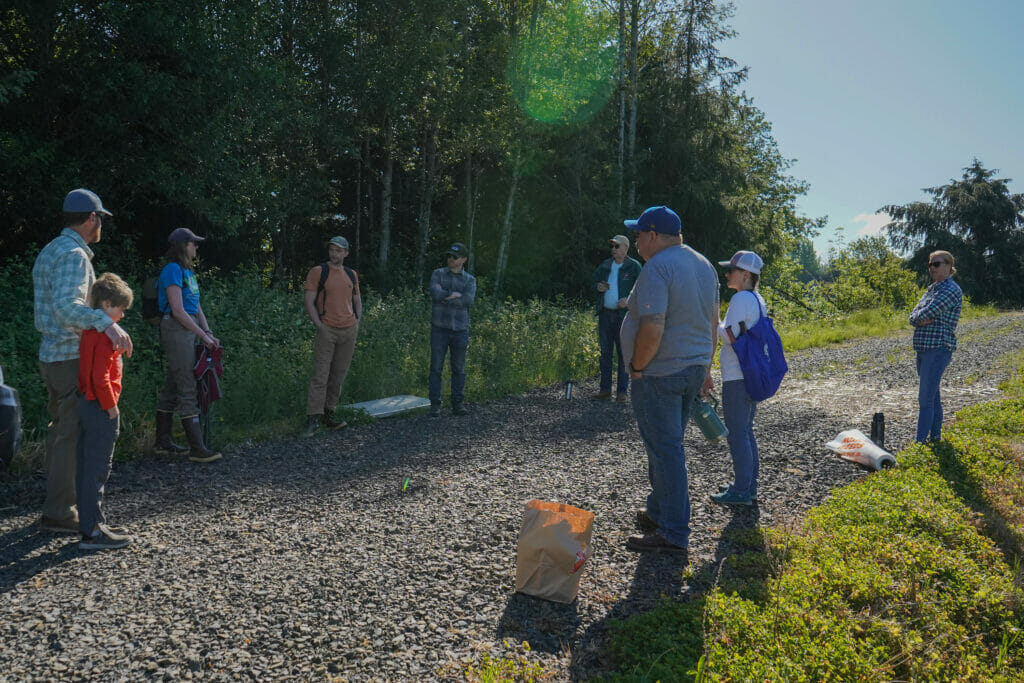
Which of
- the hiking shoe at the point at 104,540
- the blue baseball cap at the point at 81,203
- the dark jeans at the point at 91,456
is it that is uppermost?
the blue baseball cap at the point at 81,203

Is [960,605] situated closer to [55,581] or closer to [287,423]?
[55,581]

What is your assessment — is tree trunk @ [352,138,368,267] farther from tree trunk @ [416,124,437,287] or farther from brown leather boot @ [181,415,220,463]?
brown leather boot @ [181,415,220,463]

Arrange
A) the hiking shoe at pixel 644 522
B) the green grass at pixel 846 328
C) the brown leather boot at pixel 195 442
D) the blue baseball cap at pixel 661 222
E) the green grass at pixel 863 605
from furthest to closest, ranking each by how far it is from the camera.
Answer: the green grass at pixel 846 328, the brown leather boot at pixel 195 442, the hiking shoe at pixel 644 522, the blue baseball cap at pixel 661 222, the green grass at pixel 863 605

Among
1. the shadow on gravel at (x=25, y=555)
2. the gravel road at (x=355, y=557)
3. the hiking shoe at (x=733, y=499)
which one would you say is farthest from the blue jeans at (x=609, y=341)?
the shadow on gravel at (x=25, y=555)

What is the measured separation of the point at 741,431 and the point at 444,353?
14.9 ft

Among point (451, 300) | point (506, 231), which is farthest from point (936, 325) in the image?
point (506, 231)

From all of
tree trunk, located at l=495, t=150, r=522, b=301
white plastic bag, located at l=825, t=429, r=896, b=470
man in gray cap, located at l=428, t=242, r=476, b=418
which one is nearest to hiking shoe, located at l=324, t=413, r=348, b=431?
man in gray cap, located at l=428, t=242, r=476, b=418

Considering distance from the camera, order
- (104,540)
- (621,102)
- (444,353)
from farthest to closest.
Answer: (621,102) < (444,353) < (104,540)

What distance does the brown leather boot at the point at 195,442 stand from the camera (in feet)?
20.5

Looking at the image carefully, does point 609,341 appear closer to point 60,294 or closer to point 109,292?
point 109,292

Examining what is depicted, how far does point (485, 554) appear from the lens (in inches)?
166

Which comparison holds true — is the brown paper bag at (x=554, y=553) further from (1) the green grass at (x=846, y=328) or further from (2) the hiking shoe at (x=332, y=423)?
(1) the green grass at (x=846, y=328)

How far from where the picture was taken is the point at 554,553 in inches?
140

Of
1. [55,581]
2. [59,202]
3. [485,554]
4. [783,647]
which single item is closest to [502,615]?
[485,554]
